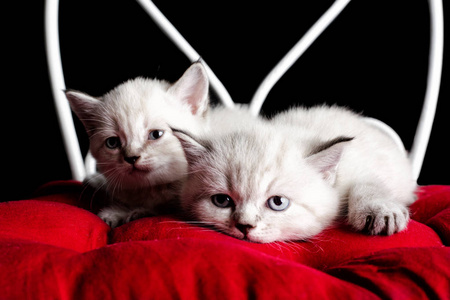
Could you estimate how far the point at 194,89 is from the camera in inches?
64.1

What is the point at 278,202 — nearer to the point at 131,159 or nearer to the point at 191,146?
the point at 191,146

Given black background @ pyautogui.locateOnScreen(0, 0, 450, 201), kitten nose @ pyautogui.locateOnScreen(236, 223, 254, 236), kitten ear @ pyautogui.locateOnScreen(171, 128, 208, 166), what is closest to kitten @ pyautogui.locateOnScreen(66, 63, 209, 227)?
kitten ear @ pyautogui.locateOnScreen(171, 128, 208, 166)

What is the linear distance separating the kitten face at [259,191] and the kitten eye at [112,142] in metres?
0.35

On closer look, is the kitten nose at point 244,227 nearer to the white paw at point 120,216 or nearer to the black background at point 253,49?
the white paw at point 120,216

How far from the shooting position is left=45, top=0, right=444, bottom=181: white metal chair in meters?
1.96

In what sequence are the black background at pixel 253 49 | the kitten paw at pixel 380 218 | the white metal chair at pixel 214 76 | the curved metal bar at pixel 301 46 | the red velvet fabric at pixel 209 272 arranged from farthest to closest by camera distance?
the black background at pixel 253 49 < the curved metal bar at pixel 301 46 < the white metal chair at pixel 214 76 < the kitten paw at pixel 380 218 < the red velvet fabric at pixel 209 272

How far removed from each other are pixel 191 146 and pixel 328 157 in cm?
39

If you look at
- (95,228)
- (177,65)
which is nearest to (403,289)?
(95,228)

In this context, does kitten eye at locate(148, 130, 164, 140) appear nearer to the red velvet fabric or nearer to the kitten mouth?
the kitten mouth

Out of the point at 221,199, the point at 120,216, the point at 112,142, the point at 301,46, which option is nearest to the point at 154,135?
the point at 112,142

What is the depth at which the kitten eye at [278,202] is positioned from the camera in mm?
1193

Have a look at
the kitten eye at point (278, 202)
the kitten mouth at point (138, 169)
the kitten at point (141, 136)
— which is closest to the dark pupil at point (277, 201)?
the kitten eye at point (278, 202)

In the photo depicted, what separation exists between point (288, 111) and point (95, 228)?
0.95 m

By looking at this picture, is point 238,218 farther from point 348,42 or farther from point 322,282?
point 348,42
